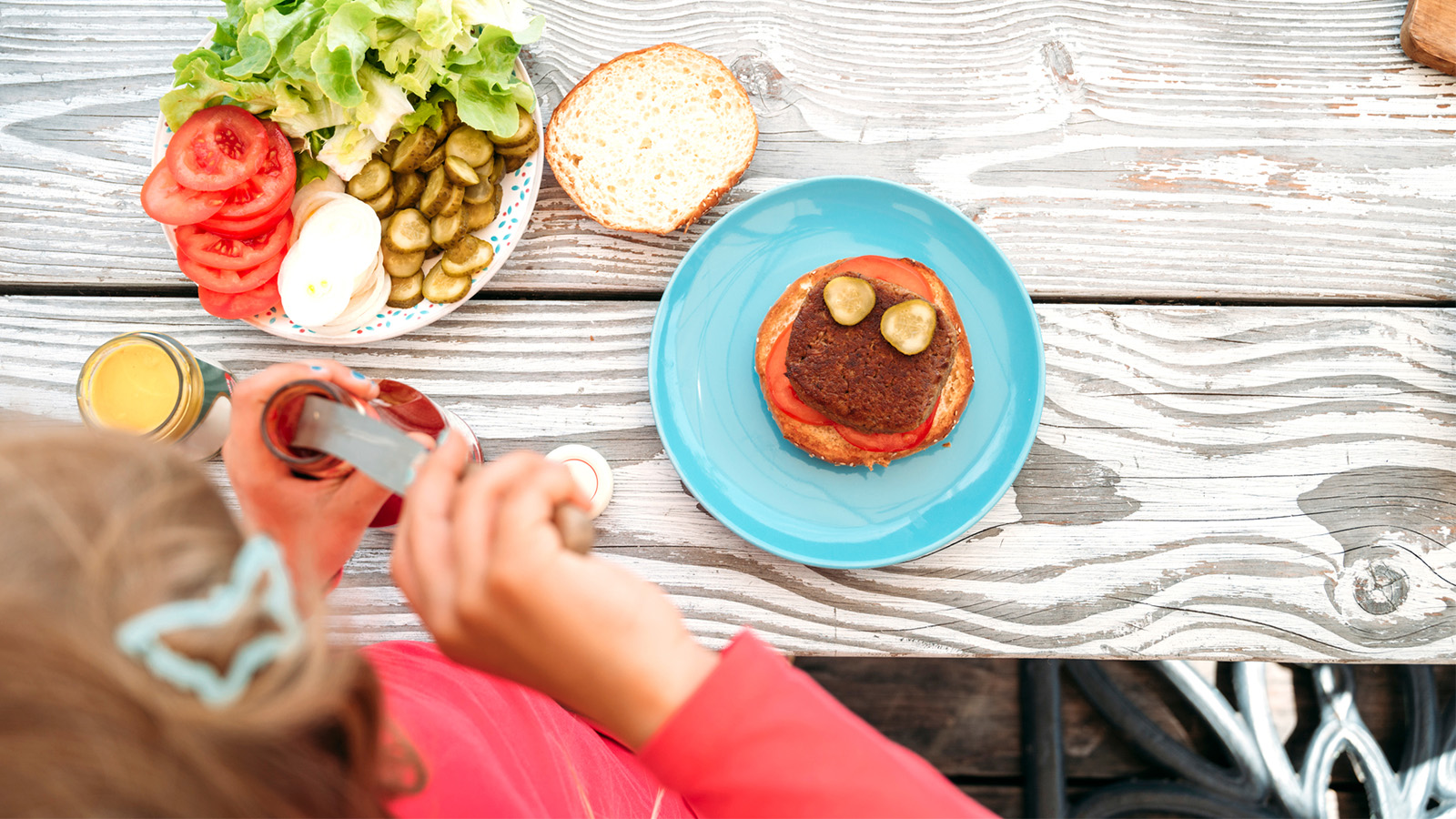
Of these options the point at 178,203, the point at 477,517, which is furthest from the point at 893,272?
the point at 178,203

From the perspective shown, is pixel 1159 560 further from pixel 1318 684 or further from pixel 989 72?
pixel 989 72

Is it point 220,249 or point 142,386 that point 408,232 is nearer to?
point 220,249

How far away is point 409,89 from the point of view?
1.40 m

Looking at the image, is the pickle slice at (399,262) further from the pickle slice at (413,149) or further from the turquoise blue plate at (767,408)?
the turquoise blue plate at (767,408)

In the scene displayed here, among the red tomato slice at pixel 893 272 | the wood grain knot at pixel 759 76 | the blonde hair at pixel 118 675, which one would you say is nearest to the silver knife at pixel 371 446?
the blonde hair at pixel 118 675

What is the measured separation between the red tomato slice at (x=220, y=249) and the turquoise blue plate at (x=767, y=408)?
28.5 inches

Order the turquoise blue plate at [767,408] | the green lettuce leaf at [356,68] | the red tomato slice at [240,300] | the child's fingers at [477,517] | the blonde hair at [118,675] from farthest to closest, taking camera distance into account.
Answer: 1. the turquoise blue plate at [767,408]
2. the red tomato slice at [240,300]
3. the green lettuce leaf at [356,68]
4. the child's fingers at [477,517]
5. the blonde hair at [118,675]

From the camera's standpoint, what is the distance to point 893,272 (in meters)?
1.52

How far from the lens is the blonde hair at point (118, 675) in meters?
0.58

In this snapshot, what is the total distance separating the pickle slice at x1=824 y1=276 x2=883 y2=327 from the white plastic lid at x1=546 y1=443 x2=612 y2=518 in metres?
0.56

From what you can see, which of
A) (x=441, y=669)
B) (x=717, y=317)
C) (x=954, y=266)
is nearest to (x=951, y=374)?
(x=954, y=266)

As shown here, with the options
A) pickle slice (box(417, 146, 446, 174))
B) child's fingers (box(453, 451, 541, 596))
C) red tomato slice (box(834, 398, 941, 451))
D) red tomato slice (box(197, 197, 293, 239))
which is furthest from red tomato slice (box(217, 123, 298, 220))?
red tomato slice (box(834, 398, 941, 451))

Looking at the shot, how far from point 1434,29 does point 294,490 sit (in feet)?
7.81

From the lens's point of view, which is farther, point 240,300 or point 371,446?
point 240,300
